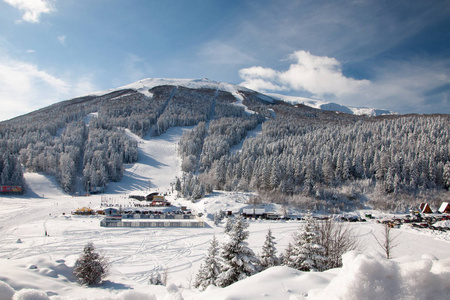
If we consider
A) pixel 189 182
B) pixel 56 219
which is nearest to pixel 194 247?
pixel 56 219

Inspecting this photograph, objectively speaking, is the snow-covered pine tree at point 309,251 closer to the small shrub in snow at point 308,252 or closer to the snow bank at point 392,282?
the small shrub in snow at point 308,252

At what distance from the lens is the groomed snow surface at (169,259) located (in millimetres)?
2207

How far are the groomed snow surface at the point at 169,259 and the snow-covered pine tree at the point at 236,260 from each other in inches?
85.6

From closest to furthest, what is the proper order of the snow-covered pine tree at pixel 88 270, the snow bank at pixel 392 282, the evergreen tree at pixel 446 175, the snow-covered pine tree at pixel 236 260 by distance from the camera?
1. the snow bank at pixel 392 282
2. the snow-covered pine tree at pixel 236 260
3. the snow-covered pine tree at pixel 88 270
4. the evergreen tree at pixel 446 175

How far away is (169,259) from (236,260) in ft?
46.7

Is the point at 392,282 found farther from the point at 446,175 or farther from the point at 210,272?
the point at 446,175

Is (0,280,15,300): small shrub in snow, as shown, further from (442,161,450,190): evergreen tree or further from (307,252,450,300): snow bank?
(442,161,450,190): evergreen tree

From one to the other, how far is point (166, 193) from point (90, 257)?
2313 inches

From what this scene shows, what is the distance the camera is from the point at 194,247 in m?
28.7

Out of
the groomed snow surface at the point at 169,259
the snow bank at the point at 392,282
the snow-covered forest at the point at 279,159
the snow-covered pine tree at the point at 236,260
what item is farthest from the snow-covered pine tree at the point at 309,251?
the snow-covered forest at the point at 279,159

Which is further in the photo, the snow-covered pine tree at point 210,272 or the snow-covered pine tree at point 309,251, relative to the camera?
the snow-covered pine tree at point 210,272

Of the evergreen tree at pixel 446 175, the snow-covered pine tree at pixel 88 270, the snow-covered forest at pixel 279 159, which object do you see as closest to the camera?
the snow-covered pine tree at pixel 88 270

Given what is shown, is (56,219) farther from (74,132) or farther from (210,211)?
(74,132)

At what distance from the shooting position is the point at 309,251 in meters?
12.9
